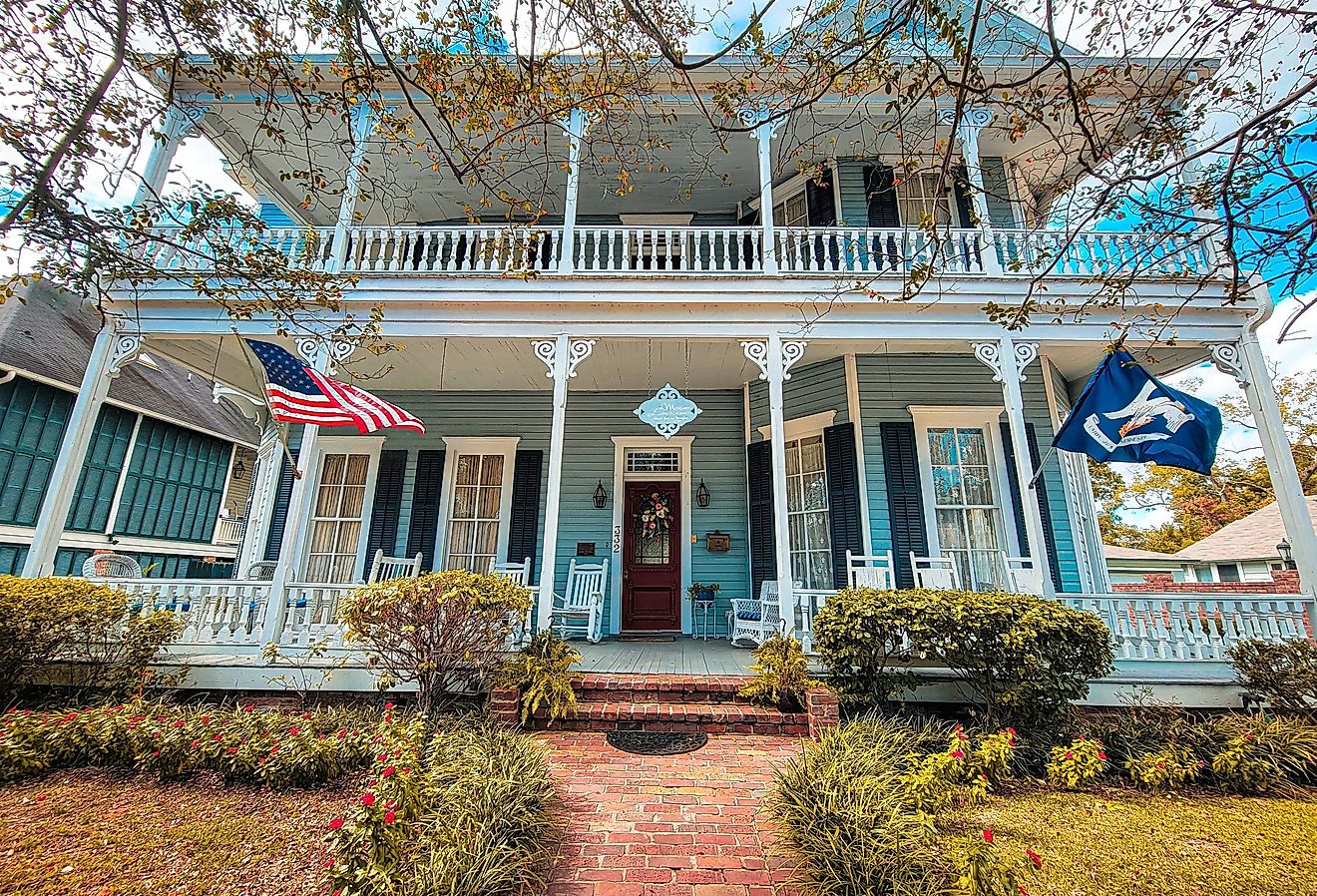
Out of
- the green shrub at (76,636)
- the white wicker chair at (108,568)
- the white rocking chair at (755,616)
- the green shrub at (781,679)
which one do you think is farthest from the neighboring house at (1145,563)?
the white wicker chair at (108,568)

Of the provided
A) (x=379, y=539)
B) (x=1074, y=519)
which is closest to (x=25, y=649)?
(x=379, y=539)

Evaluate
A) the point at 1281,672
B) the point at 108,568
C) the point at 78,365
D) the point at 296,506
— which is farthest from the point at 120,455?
the point at 1281,672

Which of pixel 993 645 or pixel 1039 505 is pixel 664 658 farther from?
pixel 1039 505

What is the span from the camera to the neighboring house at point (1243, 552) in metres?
13.4

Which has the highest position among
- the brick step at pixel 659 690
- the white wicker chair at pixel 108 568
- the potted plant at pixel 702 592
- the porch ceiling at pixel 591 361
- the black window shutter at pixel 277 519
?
the porch ceiling at pixel 591 361

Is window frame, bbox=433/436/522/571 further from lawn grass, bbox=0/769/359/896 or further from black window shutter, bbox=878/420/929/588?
black window shutter, bbox=878/420/929/588

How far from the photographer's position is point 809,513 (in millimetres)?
7523

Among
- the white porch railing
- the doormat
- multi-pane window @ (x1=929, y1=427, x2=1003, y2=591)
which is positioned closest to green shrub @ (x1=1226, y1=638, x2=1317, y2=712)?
multi-pane window @ (x1=929, y1=427, x2=1003, y2=591)

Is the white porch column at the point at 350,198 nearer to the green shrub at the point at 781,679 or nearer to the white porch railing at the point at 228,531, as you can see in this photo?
the green shrub at the point at 781,679

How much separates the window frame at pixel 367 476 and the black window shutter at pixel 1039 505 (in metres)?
8.51

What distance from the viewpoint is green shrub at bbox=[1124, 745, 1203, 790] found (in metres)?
3.84

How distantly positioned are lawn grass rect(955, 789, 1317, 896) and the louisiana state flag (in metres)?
2.67

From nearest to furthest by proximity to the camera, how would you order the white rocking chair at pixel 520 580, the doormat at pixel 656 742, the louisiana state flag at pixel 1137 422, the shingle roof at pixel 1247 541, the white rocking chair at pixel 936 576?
the doormat at pixel 656 742, the louisiana state flag at pixel 1137 422, the white rocking chair at pixel 520 580, the white rocking chair at pixel 936 576, the shingle roof at pixel 1247 541

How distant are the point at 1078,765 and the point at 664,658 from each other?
357 cm
